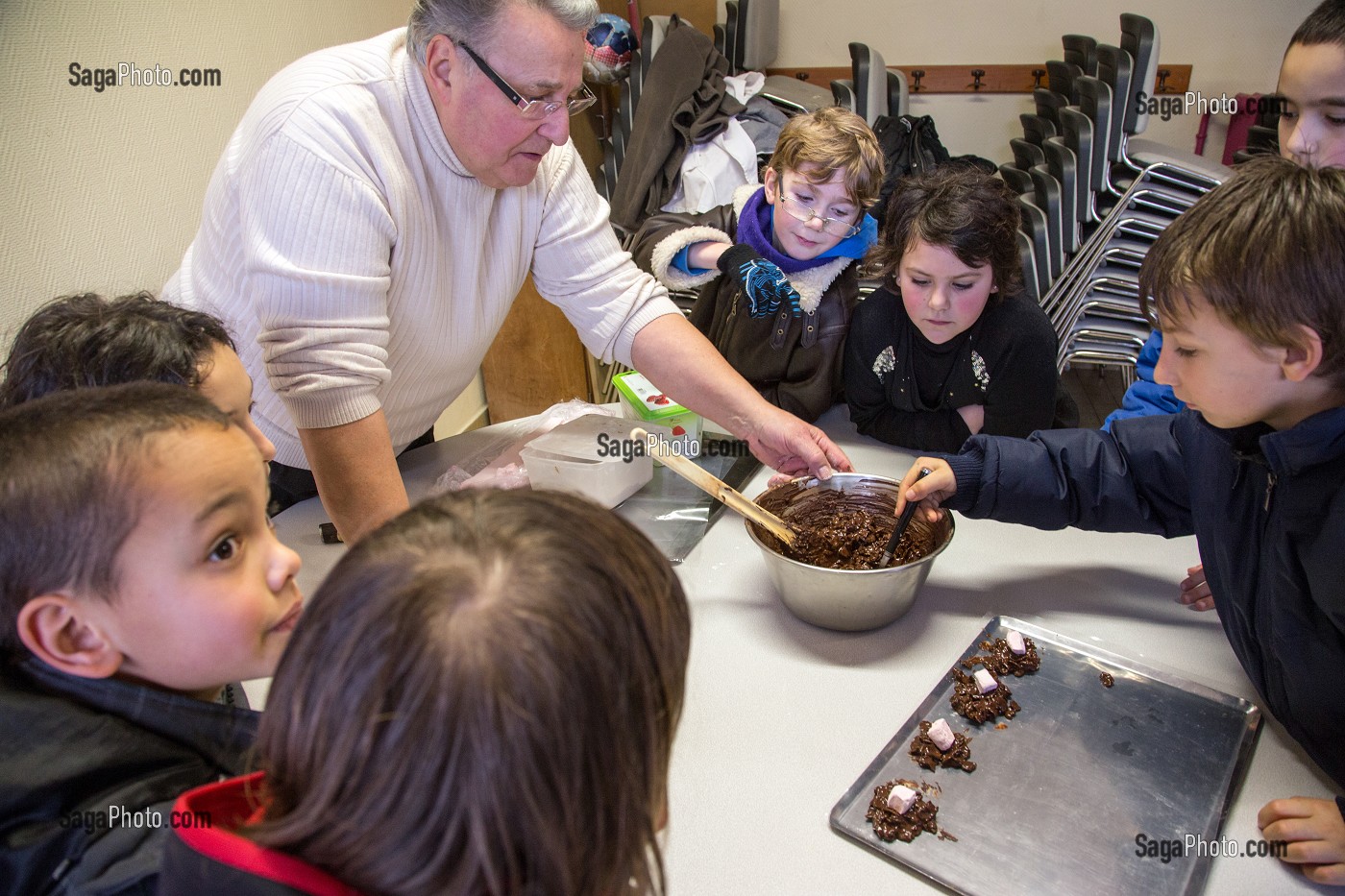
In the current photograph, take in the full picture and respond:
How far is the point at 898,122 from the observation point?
334 centimetres

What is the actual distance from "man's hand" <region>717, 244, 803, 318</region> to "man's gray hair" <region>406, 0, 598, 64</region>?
0.76 metres

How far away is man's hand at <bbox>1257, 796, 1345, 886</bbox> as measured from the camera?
86 cm

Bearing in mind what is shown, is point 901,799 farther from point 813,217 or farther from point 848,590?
point 813,217

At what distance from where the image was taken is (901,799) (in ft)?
3.08

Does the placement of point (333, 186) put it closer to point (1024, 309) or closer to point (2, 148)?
point (2, 148)

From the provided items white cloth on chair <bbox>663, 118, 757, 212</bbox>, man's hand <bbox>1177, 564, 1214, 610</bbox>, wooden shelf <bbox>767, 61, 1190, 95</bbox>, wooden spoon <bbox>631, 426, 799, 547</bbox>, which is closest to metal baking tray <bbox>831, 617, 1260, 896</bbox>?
man's hand <bbox>1177, 564, 1214, 610</bbox>

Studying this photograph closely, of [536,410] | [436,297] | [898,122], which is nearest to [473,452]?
[436,297]

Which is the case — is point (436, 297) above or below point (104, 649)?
above

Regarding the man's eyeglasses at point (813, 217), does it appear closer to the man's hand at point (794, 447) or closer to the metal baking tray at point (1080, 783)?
the man's hand at point (794, 447)

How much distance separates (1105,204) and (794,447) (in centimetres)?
203

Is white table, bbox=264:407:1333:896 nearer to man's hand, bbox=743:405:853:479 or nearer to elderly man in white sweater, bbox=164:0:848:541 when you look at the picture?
man's hand, bbox=743:405:853:479

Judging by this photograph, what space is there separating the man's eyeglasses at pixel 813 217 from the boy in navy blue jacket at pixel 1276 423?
0.95 meters

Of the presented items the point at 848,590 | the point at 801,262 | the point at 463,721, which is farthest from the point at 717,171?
the point at 463,721

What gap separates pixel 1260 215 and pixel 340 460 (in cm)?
120
